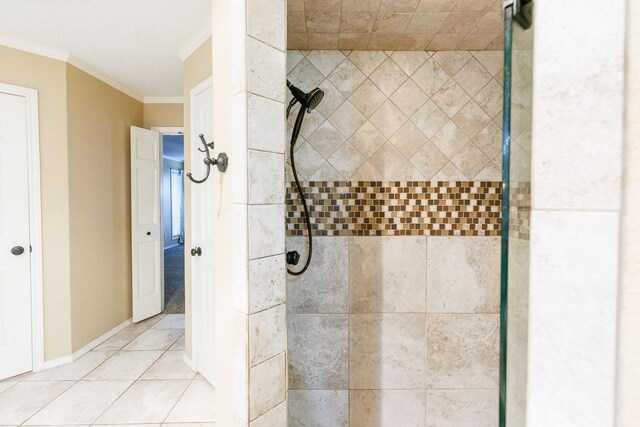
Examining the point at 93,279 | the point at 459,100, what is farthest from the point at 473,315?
the point at 93,279

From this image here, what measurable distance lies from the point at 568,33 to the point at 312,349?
1.71 m

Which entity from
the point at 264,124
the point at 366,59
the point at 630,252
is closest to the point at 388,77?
the point at 366,59

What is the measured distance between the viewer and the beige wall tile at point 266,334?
33.0 inches

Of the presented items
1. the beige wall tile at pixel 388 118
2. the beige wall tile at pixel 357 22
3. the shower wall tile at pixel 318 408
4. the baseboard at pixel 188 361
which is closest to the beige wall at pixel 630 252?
the beige wall tile at pixel 357 22

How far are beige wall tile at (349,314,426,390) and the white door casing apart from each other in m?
1.08

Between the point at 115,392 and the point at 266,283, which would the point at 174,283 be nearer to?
the point at 115,392

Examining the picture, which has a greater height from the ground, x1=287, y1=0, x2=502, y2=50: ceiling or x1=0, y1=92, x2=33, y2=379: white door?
x1=287, y1=0, x2=502, y2=50: ceiling

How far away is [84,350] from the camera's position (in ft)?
8.45

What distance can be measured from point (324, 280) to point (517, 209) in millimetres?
1379

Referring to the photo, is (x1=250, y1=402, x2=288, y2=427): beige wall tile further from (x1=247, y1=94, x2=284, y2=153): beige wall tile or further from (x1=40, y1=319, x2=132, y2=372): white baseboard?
(x1=40, y1=319, x2=132, y2=372): white baseboard

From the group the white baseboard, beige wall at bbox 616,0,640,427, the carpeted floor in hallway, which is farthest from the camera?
the carpeted floor in hallway

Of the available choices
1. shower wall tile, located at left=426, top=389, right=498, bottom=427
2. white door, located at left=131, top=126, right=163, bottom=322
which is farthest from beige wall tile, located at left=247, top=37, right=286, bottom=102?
white door, located at left=131, top=126, right=163, bottom=322

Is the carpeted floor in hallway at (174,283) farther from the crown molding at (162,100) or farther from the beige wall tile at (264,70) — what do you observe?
the beige wall tile at (264,70)

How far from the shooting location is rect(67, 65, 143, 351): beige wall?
250 cm
